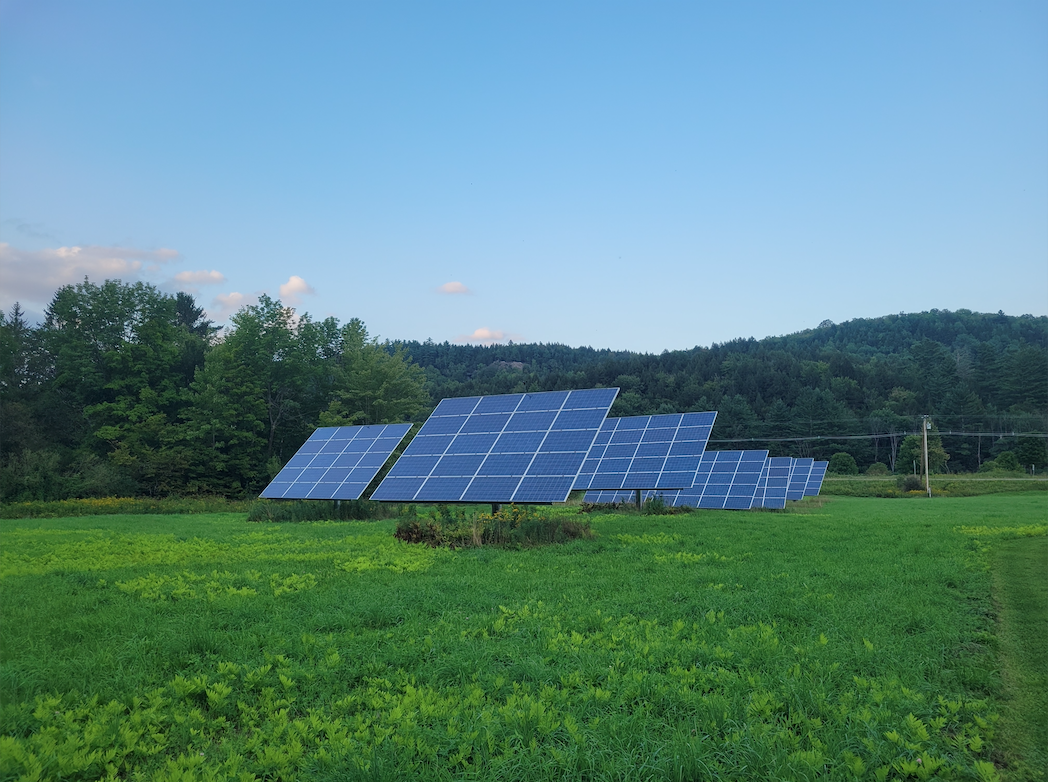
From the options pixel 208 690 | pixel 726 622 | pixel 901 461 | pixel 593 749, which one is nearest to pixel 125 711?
pixel 208 690

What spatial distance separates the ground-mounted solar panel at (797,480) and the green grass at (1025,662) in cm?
2951

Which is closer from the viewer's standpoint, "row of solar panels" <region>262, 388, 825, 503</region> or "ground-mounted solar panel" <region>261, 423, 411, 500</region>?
"row of solar panels" <region>262, 388, 825, 503</region>

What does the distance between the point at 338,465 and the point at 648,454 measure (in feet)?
43.0

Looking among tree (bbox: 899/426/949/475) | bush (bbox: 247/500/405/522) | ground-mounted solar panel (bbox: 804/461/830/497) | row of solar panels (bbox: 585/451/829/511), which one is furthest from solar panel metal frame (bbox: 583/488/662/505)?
tree (bbox: 899/426/949/475)

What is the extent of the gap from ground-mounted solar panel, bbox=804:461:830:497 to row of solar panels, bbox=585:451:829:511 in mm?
2599

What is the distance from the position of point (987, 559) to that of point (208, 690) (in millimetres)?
13699

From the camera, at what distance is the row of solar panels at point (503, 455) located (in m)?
17.2

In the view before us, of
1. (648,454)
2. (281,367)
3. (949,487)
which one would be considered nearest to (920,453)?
(949,487)

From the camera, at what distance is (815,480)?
4459 centimetres

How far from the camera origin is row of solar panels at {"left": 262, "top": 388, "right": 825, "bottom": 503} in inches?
678

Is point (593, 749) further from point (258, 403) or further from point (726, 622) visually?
point (258, 403)

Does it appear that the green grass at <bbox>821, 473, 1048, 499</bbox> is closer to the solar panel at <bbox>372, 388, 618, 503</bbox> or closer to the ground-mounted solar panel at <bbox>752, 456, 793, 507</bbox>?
the ground-mounted solar panel at <bbox>752, 456, 793, 507</bbox>

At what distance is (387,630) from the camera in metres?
7.19

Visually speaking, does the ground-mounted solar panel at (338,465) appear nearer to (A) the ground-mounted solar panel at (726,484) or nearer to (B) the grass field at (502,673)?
(B) the grass field at (502,673)
